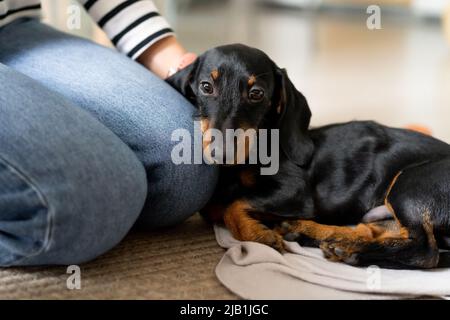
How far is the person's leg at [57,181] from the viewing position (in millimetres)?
1245

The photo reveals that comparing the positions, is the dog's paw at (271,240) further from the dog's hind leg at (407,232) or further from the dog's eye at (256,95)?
the dog's eye at (256,95)

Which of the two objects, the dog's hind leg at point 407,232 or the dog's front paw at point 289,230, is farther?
the dog's front paw at point 289,230

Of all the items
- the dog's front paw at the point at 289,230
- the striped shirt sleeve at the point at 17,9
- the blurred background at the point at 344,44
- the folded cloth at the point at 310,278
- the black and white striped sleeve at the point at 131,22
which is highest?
the striped shirt sleeve at the point at 17,9

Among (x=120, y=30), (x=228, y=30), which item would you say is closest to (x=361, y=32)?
(x=228, y=30)

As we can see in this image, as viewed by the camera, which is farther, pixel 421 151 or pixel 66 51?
pixel 66 51

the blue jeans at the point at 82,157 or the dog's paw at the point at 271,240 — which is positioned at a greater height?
the blue jeans at the point at 82,157

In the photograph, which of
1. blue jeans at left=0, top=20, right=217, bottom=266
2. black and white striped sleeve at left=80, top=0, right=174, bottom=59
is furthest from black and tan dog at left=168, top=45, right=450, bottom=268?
black and white striped sleeve at left=80, top=0, right=174, bottom=59

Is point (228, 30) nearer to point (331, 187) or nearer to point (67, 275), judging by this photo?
point (331, 187)

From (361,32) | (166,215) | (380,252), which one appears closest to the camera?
(380,252)

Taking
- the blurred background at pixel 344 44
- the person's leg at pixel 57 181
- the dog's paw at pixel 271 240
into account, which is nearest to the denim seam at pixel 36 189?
the person's leg at pixel 57 181

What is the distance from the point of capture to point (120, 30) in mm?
2023

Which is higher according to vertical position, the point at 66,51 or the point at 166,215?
the point at 66,51
